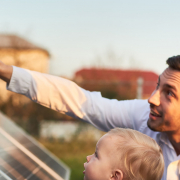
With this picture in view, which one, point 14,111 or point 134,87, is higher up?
point 134,87

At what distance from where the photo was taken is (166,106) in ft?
7.17

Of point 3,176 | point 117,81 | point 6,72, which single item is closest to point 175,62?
point 6,72

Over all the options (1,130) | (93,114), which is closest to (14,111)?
(1,130)

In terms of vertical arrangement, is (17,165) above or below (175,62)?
below

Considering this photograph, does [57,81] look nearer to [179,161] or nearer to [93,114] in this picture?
[93,114]

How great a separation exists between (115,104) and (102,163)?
906 mm

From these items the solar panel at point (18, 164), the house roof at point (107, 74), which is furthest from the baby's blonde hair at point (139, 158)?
the house roof at point (107, 74)

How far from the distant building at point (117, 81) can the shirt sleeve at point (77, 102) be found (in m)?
6.63

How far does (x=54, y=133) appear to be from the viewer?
9.02m

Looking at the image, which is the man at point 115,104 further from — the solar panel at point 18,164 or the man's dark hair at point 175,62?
the solar panel at point 18,164

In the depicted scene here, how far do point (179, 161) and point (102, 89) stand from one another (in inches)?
286

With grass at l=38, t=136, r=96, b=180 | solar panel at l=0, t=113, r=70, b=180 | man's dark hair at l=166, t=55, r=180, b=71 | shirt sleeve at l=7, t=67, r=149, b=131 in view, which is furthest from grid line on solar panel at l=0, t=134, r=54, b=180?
grass at l=38, t=136, r=96, b=180

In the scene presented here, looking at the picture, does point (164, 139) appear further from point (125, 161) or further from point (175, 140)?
point (125, 161)

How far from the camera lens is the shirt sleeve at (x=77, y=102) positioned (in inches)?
86.0
